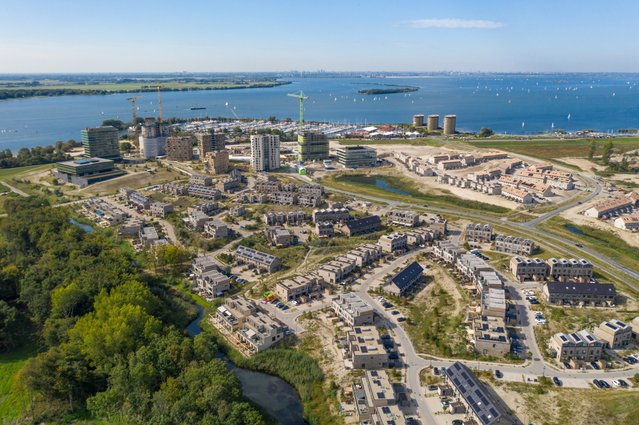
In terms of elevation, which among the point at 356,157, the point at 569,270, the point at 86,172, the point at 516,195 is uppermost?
the point at 356,157

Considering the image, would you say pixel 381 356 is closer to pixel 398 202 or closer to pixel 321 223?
pixel 321 223

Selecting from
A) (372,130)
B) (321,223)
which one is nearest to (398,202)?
(321,223)

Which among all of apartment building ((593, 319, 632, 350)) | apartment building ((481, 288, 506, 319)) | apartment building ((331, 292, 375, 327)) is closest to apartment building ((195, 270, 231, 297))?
apartment building ((331, 292, 375, 327))

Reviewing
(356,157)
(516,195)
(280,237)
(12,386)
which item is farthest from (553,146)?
(12,386)

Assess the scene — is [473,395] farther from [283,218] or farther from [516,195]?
[516,195]

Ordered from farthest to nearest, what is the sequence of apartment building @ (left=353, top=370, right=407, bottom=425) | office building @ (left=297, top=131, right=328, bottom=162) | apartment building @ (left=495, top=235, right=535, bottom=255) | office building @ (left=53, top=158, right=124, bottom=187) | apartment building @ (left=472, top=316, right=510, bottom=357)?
office building @ (left=297, top=131, right=328, bottom=162) → office building @ (left=53, top=158, right=124, bottom=187) → apartment building @ (left=495, top=235, right=535, bottom=255) → apartment building @ (left=472, top=316, right=510, bottom=357) → apartment building @ (left=353, top=370, right=407, bottom=425)

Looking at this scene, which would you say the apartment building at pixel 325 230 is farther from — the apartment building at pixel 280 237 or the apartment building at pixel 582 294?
the apartment building at pixel 582 294

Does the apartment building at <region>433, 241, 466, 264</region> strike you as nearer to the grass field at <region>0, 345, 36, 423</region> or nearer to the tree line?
the tree line
